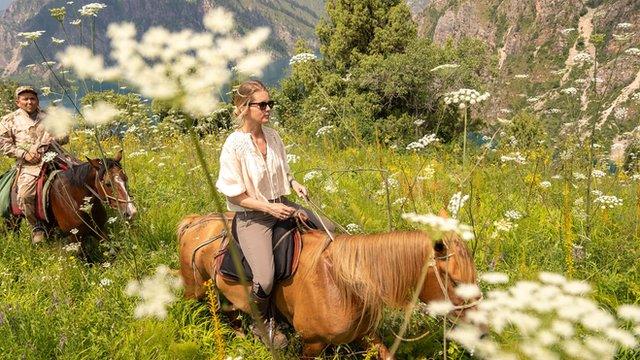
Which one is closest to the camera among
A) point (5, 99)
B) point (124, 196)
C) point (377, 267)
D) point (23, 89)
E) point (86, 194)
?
point (377, 267)

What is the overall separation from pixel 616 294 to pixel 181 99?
A: 4.78 meters

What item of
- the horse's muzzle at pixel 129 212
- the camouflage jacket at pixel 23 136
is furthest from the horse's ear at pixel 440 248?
the camouflage jacket at pixel 23 136

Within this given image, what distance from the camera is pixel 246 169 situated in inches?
161

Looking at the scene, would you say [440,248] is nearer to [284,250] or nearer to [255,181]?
[284,250]

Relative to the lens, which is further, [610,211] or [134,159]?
[134,159]

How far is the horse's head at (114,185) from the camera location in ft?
19.0

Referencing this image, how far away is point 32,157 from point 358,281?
214 inches

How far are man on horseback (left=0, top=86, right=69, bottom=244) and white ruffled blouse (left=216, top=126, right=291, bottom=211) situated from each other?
4.16m

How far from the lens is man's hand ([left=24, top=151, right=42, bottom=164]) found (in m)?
6.61

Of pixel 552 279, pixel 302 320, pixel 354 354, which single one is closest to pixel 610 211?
pixel 354 354

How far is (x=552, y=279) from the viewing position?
190cm

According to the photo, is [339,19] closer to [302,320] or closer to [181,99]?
[302,320]

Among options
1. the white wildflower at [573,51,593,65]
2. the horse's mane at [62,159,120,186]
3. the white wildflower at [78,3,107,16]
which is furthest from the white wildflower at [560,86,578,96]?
the horse's mane at [62,159,120,186]

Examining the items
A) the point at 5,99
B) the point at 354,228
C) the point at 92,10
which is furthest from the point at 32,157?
the point at 354,228
